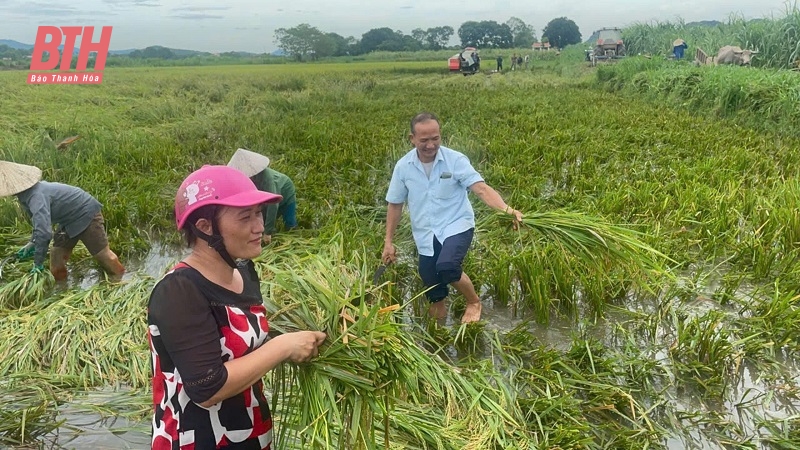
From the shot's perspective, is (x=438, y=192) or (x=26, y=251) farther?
(x=26, y=251)

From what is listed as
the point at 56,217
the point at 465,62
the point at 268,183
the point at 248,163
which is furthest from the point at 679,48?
the point at 56,217

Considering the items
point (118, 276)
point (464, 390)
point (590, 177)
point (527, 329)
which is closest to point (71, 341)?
point (118, 276)

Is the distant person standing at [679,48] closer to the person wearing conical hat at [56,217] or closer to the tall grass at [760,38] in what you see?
the tall grass at [760,38]

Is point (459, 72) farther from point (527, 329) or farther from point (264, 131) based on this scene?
point (527, 329)

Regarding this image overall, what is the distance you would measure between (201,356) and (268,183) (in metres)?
2.94

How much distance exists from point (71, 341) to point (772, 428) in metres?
3.40

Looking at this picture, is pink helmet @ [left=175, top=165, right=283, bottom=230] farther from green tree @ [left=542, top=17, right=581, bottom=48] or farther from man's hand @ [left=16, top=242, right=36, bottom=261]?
green tree @ [left=542, top=17, right=581, bottom=48]

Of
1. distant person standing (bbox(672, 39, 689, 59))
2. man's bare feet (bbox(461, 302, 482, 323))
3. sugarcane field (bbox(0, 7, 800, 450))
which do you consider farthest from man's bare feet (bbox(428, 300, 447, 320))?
distant person standing (bbox(672, 39, 689, 59))

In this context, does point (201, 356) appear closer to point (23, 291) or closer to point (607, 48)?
point (23, 291)

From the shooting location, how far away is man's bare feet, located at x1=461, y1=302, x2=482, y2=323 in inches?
126

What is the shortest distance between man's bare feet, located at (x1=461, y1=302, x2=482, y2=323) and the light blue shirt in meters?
0.42

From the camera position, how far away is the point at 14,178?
3.41m

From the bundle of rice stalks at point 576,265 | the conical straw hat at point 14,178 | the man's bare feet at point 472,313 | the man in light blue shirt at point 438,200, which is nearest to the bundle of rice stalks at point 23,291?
the conical straw hat at point 14,178

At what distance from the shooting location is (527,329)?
319 centimetres
